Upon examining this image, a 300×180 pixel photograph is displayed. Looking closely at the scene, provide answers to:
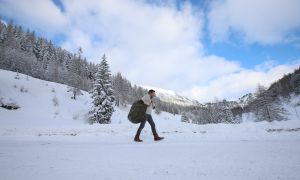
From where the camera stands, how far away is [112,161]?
4.37 meters

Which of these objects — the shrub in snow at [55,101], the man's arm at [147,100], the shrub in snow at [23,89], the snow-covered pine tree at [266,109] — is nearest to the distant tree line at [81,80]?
the snow-covered pine tree at [266,109]

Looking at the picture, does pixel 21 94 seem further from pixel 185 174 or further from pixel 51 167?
pixel 185 174

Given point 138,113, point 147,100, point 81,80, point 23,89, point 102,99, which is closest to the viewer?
point 138,113

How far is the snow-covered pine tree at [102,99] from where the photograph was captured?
91.0 feet

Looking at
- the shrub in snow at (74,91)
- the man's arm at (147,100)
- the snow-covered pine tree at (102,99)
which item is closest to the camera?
the man's arm at (147,100)

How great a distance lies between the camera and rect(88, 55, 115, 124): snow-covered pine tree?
27750 mm

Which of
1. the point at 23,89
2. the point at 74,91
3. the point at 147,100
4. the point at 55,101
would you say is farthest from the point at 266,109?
the point at 23,89

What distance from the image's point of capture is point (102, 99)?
28609 millimetres

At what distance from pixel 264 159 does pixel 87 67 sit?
10007 cm

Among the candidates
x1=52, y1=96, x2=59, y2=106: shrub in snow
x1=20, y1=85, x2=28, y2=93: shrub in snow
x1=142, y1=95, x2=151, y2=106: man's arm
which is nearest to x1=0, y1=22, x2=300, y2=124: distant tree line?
x1=52, y1=96, x2=59, y2=106: shrub in snow

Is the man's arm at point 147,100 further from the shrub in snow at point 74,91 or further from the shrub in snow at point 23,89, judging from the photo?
the shrub in snow at point 74,91

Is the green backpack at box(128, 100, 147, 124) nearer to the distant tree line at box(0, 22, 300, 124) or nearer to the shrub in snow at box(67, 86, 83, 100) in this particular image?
the distant tree line at box(0, 22, 300, 124)

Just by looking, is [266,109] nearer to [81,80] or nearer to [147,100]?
[147,100]

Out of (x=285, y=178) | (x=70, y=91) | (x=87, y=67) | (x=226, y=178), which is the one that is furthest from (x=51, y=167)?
(x=87, y=67)
